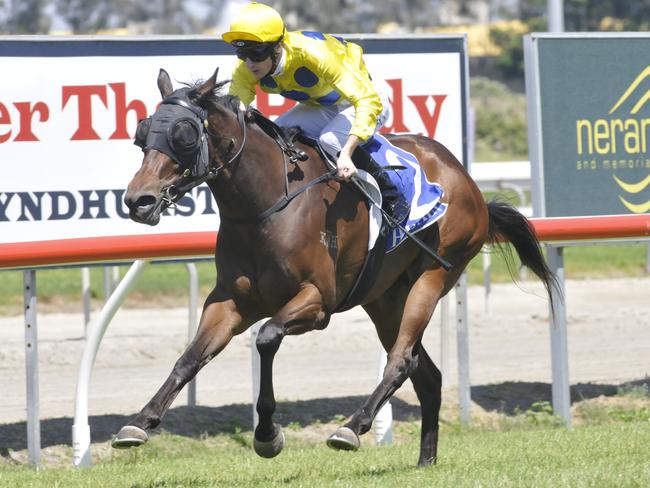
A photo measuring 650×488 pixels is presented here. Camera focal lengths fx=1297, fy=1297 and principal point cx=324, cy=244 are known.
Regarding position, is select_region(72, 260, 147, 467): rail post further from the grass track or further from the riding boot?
the riding boot

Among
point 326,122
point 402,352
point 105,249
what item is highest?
point 326,122

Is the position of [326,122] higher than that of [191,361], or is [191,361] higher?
[326,122]

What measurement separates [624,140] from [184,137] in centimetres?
388

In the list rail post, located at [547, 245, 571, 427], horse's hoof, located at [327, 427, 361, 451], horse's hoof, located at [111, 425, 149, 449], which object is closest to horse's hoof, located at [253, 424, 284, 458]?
horse's hoof, located at [327, 427, 361, 451]

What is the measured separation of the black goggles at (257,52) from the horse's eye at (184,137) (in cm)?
51

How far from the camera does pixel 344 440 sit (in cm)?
501

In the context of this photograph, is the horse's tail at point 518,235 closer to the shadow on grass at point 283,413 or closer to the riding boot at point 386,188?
the riding boot at point 386,188

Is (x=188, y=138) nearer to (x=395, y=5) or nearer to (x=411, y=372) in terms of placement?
(x=411, y=372)

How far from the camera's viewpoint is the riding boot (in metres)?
5.75

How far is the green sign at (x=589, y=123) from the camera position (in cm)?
780

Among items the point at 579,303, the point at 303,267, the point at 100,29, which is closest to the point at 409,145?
the point at 303,267

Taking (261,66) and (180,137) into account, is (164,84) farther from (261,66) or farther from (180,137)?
(261,66)

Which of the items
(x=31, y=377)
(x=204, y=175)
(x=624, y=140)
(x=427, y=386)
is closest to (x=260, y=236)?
(x=204, y=175)

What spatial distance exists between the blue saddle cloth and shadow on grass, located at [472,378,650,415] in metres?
2.34
